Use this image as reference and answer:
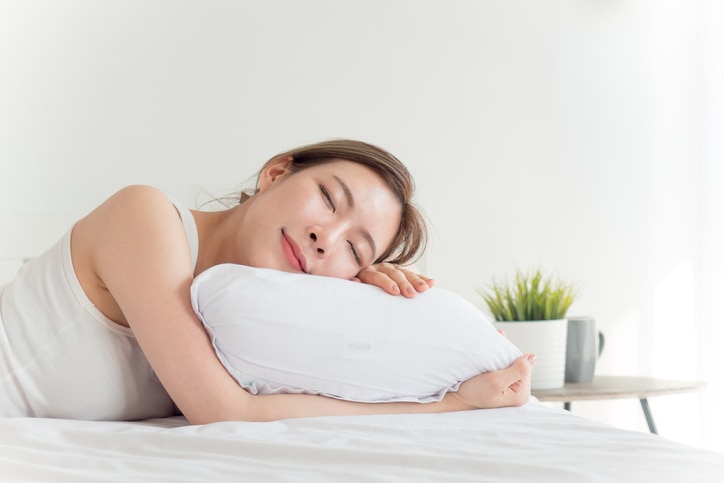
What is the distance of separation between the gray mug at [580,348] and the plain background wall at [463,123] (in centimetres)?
35

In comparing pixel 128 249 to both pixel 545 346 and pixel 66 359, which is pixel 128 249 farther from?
pixel 545 346

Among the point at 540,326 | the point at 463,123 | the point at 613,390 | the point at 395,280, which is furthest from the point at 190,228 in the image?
the point at 463,123

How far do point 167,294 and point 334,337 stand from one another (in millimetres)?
206

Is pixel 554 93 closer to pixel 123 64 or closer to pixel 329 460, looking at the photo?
pixel 123 64

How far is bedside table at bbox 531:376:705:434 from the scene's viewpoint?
1.73 meters

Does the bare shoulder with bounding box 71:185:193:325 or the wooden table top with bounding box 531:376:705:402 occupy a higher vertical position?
the bare shoulder with bounding box 71:185:193:325

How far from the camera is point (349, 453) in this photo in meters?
0.69

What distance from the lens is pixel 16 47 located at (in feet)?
5.74

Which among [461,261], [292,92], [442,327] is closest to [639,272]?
[461,261]

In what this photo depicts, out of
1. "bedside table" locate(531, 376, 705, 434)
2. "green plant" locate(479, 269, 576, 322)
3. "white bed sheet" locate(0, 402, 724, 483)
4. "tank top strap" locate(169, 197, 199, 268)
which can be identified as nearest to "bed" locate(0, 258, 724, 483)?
"white bed sheet" locate(0, 402, 724, 483)

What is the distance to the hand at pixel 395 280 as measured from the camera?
1.01m

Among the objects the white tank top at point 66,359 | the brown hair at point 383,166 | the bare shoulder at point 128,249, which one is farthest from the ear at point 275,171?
the white tank top at point 66,359

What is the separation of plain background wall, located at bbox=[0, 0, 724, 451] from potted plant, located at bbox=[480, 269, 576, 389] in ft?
1.00

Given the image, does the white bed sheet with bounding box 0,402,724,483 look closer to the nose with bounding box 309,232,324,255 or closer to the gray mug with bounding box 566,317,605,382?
the nose with bounding box 309,232,324,255
